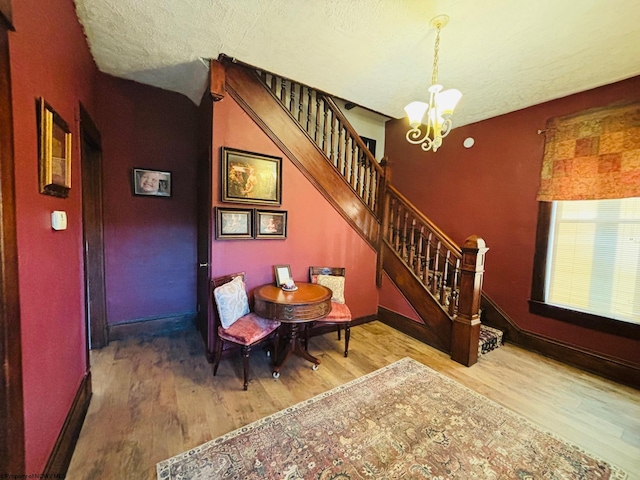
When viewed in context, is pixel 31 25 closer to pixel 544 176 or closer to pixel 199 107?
pixel 199 107

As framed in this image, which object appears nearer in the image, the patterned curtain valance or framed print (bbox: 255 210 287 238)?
the patterned curtain valance

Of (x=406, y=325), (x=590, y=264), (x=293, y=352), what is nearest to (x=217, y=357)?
(x=293, y=352)

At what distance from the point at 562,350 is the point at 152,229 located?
5.07m

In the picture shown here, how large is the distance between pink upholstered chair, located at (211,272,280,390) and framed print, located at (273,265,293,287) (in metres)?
0.40

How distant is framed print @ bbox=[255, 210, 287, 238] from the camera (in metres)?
2.85

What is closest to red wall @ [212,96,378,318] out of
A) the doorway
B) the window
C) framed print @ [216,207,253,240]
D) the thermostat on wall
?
framed print @ [216,207,253,240]

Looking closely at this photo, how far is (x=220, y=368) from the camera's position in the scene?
258cm

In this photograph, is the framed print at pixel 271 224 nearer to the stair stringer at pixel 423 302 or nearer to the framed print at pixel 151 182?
the framed print at pixel 151 182

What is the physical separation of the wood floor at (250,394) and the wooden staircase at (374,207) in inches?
16.9

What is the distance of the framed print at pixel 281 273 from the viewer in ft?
9.49

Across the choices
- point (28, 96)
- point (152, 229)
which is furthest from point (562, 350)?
point (152, 229)

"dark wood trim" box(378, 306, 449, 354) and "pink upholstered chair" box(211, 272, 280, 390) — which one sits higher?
"pink upholstered chair" box(211, 272, 280, 390)

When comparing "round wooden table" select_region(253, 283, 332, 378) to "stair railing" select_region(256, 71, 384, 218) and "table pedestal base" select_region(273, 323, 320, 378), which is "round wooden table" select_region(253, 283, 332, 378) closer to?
"table pedestal base" select_region(273, 323, 320, 378)

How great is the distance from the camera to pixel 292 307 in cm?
229
